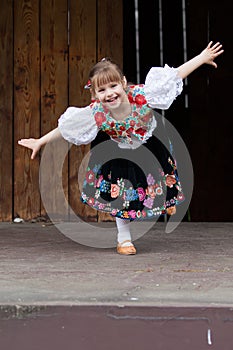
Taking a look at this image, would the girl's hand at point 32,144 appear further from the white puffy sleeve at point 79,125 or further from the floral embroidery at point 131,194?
the floral embroidery at point 131,194

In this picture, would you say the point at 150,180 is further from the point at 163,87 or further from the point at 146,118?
the point at 163,87

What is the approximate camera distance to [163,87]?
3.42 metres

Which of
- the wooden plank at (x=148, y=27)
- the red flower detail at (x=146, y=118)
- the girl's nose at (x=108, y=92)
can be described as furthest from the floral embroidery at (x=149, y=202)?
the wooden plank at (x=148, y=27)

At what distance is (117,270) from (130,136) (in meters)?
0.86

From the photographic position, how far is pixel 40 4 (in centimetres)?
483

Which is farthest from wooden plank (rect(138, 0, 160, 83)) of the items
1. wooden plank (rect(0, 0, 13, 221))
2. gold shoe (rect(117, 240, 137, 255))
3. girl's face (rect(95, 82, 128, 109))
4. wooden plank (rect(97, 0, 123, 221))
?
gold shoe (rect(117, 240, 137, 255))

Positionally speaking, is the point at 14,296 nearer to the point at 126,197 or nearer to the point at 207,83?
the point at 126,197

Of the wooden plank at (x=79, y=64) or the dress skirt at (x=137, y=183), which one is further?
the wooden plank at (x=79, y=64)

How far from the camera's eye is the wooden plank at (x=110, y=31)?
4.81 metres

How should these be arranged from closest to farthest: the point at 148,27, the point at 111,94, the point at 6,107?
the point at 111,94 < the point at 6,107 < the point at 148,27

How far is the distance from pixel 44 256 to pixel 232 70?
2.70 metres

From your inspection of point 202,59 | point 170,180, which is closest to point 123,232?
point 170,180

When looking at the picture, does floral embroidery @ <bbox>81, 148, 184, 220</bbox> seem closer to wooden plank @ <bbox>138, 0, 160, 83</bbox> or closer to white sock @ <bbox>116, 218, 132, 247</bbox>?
white sock @ <bbox>116, 218, 132, 247</bbox>

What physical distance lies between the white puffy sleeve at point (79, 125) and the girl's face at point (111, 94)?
12 cm
